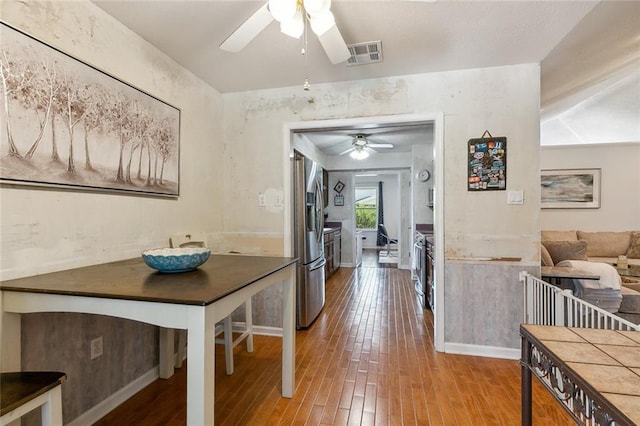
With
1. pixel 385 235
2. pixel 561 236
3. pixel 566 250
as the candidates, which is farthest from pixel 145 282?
pixel 385 235

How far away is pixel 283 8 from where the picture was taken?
132 cm

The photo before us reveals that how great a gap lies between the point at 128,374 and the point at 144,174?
1.34m

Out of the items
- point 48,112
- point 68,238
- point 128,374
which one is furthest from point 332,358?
point 48,112

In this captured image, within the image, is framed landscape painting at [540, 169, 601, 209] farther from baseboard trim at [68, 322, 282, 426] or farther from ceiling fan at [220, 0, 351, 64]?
baseboard trim at [68, 322, 282, 426]

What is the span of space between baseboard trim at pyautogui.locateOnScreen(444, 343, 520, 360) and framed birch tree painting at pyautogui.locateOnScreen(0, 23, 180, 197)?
2.72m

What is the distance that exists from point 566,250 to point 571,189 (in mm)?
3217

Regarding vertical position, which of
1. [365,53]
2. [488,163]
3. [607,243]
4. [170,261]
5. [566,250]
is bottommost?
[607,243]

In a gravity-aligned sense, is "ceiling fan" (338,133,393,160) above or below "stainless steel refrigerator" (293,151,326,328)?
above

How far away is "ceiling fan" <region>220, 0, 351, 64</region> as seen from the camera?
1.33 meters

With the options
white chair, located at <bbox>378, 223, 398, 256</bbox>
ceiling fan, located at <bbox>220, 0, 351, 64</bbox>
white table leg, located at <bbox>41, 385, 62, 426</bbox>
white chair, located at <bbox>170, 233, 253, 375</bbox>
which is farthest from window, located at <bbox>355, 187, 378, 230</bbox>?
white table leg, located at <bbox>41, 385, 62, 426</bbox>

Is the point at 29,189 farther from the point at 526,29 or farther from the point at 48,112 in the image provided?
the point at 526,29

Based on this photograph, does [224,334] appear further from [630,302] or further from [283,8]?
[630,302]

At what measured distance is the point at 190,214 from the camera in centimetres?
258

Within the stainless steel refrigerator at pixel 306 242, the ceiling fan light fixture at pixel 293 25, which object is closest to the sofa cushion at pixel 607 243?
the stainless steel refrigerator at pixel 306 242
